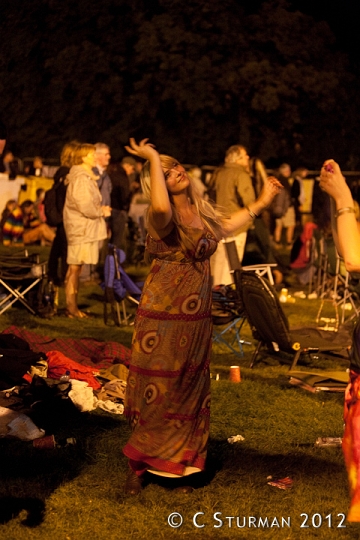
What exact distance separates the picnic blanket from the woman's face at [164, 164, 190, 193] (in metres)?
→ 3.18

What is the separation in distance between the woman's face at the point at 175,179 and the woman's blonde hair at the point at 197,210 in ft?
0.10

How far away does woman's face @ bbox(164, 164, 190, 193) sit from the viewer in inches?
229

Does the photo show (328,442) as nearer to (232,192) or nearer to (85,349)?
(85,349)

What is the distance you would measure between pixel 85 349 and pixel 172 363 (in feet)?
11.4

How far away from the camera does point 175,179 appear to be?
19.1 ft

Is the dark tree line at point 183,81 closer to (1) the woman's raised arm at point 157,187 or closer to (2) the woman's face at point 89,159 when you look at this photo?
(2) the woman's face at point 89,159

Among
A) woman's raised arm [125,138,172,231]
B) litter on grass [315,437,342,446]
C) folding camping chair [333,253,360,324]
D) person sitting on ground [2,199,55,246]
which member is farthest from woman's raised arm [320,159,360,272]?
person sitting on ground [2,199,55,246]

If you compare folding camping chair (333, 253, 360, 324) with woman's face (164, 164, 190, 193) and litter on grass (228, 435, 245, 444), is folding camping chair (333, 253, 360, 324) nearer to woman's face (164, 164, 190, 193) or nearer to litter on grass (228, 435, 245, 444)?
litter on grass (228, 435, 245, 444)

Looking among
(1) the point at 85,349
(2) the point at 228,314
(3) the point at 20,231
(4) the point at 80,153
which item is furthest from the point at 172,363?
(3) the point at 20,231

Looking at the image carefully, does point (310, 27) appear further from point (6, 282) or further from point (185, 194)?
point (185, 194)

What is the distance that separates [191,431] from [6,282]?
6650 mm

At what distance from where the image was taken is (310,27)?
36.6 metres

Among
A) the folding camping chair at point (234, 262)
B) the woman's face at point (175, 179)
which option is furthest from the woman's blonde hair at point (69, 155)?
the woman's face at point (175, 179)

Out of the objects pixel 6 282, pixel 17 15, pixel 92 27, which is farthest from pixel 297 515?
pixel 92 27
